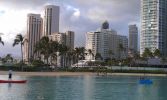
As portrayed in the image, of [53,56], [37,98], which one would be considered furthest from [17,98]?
[53,56]

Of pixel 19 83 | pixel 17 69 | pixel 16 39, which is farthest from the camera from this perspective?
pixel 16 39

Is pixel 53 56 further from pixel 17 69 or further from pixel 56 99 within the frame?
pixel 56 99

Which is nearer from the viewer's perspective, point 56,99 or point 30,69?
point 56,99

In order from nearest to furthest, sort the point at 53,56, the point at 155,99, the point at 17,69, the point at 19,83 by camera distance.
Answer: the point at 155,99
the point at 19,83
the point at 17,69
the point at 53,56

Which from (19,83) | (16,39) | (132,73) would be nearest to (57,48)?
(16,39)

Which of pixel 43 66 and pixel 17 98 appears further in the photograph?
pixel 43 66

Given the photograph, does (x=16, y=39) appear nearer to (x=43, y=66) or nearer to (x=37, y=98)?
(x=43, y=66)

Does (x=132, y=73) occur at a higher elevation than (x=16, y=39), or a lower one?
lower

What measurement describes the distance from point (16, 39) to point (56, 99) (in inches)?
5084

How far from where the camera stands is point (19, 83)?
82688 millimetres

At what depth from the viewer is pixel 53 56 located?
189000mm

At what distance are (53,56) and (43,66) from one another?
1347cm

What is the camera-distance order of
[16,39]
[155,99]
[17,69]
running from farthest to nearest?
1. [16,39]
2. [17,69]
3. [155,99]

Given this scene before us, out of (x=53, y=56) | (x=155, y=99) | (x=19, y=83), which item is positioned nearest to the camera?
(x=155, y=99)
